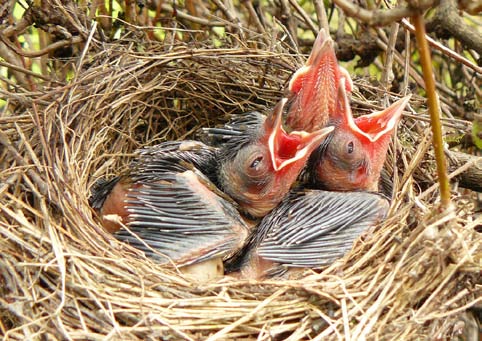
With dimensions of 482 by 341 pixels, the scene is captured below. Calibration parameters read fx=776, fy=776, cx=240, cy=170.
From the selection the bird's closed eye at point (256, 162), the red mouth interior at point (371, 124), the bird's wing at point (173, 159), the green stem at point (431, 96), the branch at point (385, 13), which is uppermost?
the branch at point (385, 13)

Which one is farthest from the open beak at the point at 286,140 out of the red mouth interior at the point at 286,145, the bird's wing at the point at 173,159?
the bird's wing at the point at 173,159

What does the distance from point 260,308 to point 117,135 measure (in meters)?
0.97

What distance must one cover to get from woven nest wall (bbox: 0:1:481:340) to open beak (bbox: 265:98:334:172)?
244 mm

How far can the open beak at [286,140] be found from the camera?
2.01 metres

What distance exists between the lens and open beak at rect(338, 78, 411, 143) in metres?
2.05

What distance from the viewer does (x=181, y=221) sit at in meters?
1.92

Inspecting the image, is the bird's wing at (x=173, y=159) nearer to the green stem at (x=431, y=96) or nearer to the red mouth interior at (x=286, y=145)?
the red mouth interior at (x=286, y=145)

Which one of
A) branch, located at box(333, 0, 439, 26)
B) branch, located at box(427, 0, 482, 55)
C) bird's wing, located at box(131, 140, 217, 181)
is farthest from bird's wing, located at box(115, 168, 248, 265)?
branch, located at box(333, 0, 439, 26)

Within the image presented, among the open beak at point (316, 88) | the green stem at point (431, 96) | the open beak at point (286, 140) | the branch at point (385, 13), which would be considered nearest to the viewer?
the branch at point (385, 13)

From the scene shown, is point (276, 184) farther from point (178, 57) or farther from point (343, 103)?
point (178, 57)

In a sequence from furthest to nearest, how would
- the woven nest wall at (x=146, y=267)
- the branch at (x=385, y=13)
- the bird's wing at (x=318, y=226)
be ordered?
the bird's wing at (x=318, y=226)
the woven nest wall at (x=146, y=267)
the branch at (x=385, y=13)

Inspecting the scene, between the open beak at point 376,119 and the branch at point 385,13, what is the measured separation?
0.89 m

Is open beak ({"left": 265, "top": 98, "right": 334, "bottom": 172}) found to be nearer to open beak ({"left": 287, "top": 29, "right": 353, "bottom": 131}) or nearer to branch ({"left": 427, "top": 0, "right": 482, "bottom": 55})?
open beak ({"left": 287, "top": 29, "right": 353, "bottom": 131})

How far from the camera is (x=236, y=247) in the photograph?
1.95 m
